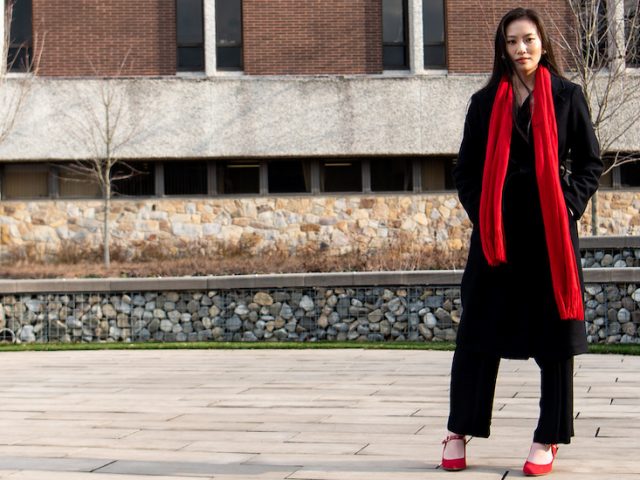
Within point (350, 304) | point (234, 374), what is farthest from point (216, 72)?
point (234, 374)

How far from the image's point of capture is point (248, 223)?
66.9 feet

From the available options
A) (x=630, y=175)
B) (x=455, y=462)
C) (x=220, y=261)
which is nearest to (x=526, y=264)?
(x=455, y=462)

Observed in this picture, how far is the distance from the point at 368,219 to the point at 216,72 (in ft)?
13.3

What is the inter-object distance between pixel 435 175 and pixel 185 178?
479 cm

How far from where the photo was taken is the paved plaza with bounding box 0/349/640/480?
4879mm

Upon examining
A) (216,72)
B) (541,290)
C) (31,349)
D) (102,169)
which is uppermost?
(216,72)

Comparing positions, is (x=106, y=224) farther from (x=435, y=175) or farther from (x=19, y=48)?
(x=435, y=175)

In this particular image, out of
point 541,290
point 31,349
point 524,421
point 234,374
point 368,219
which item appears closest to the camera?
point 541,290

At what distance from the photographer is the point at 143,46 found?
67.8ft

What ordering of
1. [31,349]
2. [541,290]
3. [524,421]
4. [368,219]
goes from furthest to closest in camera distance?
[368,219]
[31,349]
[524,421]
[541,290]

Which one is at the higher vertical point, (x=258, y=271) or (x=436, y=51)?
(x=436, y=51)

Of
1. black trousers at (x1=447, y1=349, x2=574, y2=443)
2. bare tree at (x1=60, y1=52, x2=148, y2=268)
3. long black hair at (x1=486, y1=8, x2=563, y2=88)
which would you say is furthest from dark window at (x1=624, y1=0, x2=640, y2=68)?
black trousers at (x1=447, y1=349, x2=574, y2=443)

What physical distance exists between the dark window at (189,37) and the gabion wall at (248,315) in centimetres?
853

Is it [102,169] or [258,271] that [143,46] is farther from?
[258,271]
